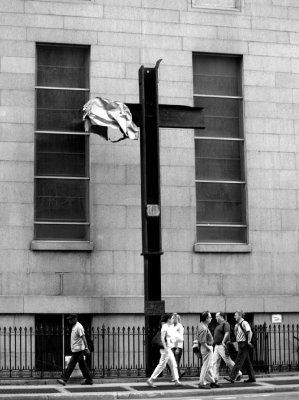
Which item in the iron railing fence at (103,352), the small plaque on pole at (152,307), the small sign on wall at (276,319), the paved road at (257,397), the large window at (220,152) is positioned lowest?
the paved road at (257,397)

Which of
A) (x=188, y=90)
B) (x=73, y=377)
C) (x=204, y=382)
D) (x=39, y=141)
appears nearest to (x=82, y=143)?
(x=39, y=141)

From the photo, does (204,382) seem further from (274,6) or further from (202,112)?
(274,6)

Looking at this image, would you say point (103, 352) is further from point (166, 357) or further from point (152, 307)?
point (166, 357)

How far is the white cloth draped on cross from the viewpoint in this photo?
2445 cm

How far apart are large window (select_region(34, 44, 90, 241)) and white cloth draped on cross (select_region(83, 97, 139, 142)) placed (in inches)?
54.2

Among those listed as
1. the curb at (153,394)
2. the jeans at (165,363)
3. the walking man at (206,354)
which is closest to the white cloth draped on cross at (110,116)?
the walking man at (206,354)

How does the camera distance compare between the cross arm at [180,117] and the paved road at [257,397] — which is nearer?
the paved road at [257,397]

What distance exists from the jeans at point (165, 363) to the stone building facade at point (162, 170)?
433cm

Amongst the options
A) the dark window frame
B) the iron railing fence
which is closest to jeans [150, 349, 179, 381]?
the iron railing fence

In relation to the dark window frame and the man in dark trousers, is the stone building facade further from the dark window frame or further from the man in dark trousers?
the man in dark trousers

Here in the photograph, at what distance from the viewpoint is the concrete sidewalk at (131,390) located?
64.4 ft

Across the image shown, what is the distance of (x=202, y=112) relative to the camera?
26.4 metres

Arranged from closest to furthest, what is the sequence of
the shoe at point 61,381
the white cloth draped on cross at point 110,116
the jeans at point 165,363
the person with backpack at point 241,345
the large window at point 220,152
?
the jeans at point 165,363 < the shoe at point 61,381 < the person with backpack at point 241,345 < the white cloth draped on cross at point 110,116 < the large window at point 220,152

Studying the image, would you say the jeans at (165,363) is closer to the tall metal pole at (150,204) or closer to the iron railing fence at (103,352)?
the tall metal pole at (150,204)
